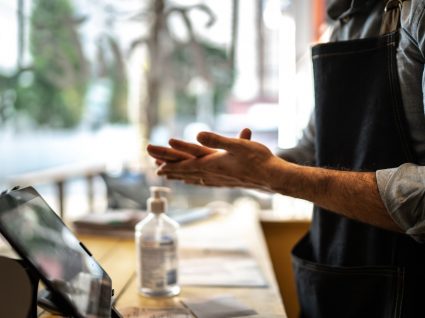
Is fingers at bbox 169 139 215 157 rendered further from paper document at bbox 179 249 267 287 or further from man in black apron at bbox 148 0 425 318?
paper document at bbox 179 249 267 287

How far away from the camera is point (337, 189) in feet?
2.65

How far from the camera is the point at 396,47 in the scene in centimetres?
91

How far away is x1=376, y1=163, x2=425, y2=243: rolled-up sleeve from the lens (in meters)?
0.74

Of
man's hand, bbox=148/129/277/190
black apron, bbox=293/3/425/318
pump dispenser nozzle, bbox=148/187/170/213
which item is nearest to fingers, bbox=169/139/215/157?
man's hand, bbox=148/129/277/190

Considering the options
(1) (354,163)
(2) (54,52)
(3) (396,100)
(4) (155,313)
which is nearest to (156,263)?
(4) (155,313)

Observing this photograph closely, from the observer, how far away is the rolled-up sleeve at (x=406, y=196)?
0.74 meters

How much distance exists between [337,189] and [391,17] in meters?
0.39

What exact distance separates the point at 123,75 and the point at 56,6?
1.64ft

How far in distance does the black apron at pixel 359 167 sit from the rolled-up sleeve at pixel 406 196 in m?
0.14

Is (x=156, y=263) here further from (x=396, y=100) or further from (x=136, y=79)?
(x=136, y=79)

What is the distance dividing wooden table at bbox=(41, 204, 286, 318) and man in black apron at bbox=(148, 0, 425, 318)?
0.12 meters

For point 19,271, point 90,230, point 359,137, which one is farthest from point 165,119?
point 19,271

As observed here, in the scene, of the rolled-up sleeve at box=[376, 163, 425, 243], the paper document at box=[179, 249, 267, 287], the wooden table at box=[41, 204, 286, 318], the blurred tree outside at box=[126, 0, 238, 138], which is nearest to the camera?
the rolled-up sleeve at box=[376, 163, 425, 243]

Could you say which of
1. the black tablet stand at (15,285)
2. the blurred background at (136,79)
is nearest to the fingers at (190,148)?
the black tablet stand at (15,285)
